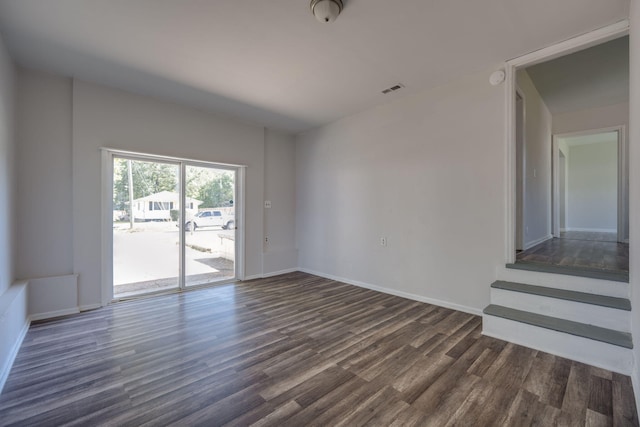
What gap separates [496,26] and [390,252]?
2956 mm

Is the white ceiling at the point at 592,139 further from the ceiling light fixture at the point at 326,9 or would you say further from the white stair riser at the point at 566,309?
the ceiling light fixture at the point at 326,9

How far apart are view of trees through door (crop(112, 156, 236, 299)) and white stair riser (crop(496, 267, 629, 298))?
424cm

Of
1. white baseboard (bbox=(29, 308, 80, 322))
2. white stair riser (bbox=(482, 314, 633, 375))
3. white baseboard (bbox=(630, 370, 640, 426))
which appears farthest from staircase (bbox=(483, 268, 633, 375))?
white baseboard (bbox=(29, 308, 80, 322))

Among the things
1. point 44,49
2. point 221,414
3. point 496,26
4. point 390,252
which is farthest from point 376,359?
point 44,49

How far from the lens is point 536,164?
4906 mm

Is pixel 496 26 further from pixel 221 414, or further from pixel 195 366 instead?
pixel 195 366

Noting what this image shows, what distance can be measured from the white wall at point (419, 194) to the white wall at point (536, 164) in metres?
1.39

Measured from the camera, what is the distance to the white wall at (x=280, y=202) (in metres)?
5.50

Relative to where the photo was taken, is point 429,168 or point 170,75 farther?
point 429,168

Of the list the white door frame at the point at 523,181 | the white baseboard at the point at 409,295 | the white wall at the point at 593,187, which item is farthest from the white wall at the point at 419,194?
the white wall at the point at 593,187

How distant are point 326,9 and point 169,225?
12.0 feet

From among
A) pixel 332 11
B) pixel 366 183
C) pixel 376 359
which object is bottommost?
pixel 376 359

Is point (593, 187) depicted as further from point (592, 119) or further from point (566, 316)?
point (566, 316)

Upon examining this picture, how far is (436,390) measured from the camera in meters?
1.95
